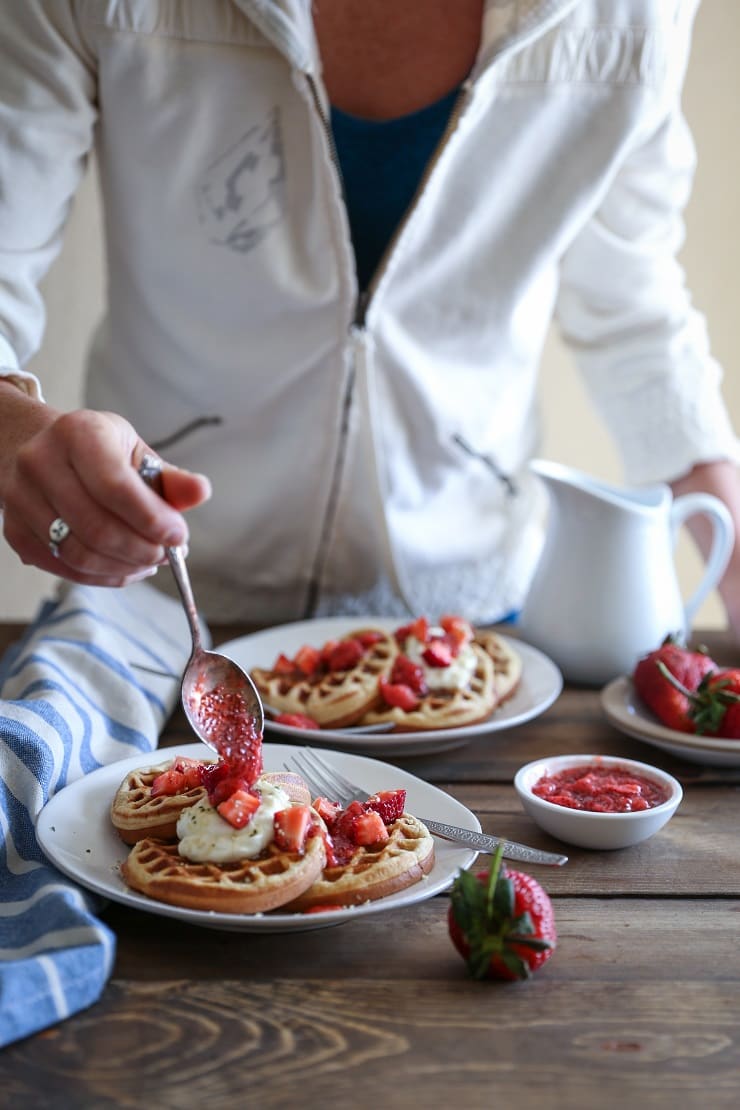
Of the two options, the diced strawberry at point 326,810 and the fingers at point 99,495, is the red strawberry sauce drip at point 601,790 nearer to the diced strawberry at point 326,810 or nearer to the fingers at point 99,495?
the diced strawberry at point 326,810

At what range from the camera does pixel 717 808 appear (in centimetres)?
110

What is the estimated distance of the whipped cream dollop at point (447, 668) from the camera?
1.25 metres

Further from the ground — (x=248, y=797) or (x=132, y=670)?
(x=248, y=797)

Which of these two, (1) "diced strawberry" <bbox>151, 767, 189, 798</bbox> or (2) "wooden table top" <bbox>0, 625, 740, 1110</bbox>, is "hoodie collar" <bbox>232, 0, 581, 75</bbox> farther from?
(2) "wooden table top" <bbox>0, 625, 740, 1110</bbox>

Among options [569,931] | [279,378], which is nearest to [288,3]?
[279,378]

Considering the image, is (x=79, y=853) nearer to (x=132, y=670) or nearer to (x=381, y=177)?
(x=132, y=670)

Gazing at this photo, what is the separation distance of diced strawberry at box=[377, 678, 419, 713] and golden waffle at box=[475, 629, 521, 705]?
0.11m

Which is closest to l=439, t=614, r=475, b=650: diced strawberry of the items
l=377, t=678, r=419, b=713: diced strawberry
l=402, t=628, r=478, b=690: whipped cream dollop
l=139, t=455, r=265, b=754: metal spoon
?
l=402, t=628, r=478, b=690: whipped cream dollop

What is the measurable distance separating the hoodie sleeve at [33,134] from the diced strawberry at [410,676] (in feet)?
1.81

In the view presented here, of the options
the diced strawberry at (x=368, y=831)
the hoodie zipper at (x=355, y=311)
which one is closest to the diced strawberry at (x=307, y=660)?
the hoodie zipper at (x=355, y=311)

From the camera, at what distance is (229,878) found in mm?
807

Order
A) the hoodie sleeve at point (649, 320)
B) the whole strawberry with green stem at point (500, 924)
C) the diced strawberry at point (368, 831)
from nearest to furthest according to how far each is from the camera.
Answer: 1. the whole strawberry with green stem at point (500, 924)
2. the diced strawberry at point (368, 831)
3. the hoodie sleeve at point (649, 320)

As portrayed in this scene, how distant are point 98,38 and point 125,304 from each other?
367mm

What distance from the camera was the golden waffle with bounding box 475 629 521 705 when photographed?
1289 mm
